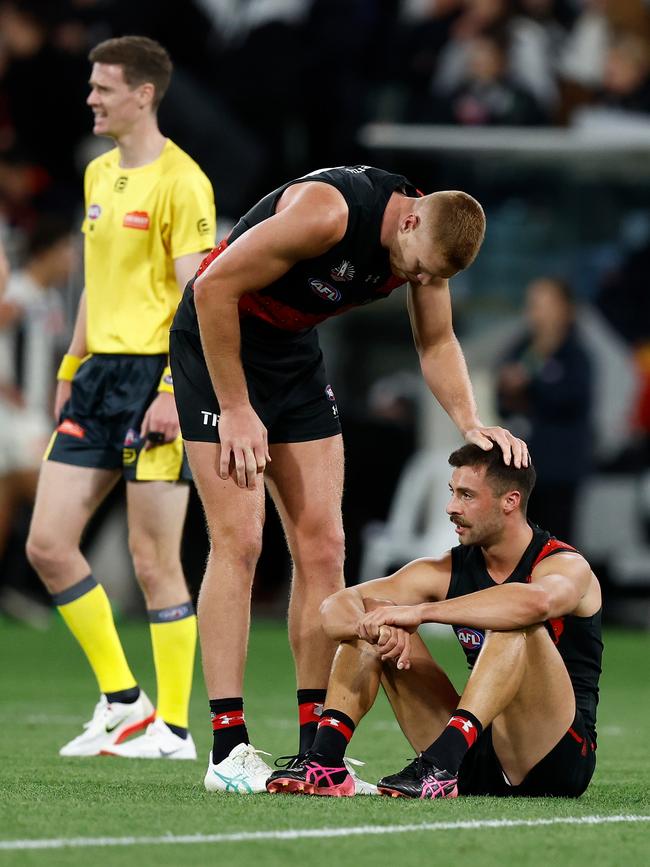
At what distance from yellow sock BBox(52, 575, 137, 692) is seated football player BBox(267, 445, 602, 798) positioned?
1708mm

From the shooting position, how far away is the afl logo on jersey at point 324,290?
514 cm

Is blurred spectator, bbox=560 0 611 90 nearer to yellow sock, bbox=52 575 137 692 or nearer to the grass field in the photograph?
the grass field

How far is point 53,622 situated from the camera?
504 inches

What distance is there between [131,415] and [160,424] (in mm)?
163

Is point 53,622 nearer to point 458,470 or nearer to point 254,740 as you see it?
point 254,740

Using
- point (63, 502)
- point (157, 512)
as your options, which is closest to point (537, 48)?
point (157, 512)

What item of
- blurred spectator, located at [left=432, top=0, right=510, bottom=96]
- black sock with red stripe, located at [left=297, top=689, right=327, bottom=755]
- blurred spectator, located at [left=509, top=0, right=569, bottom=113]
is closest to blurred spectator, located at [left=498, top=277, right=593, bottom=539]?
blurred spectator, located at [left=509, top=0, right=569, bottom=113]

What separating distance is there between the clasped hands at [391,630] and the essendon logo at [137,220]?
84.8 inches

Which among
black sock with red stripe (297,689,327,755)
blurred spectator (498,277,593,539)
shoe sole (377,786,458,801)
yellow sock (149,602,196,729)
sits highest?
shoe sole (377,786,458,801)

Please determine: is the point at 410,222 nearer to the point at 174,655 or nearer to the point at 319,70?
the point at 174,655

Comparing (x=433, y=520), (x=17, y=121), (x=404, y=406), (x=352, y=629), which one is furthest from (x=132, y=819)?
(x=17, y=121)

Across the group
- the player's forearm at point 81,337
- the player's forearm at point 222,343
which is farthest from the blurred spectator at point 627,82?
the player's forearm at point 222,343

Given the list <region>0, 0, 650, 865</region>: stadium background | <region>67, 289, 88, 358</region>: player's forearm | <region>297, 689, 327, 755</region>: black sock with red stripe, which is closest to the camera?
<region>297, 689, 327, 755</region>: black sock with red stripe

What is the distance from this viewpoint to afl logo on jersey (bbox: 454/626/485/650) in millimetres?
5094
